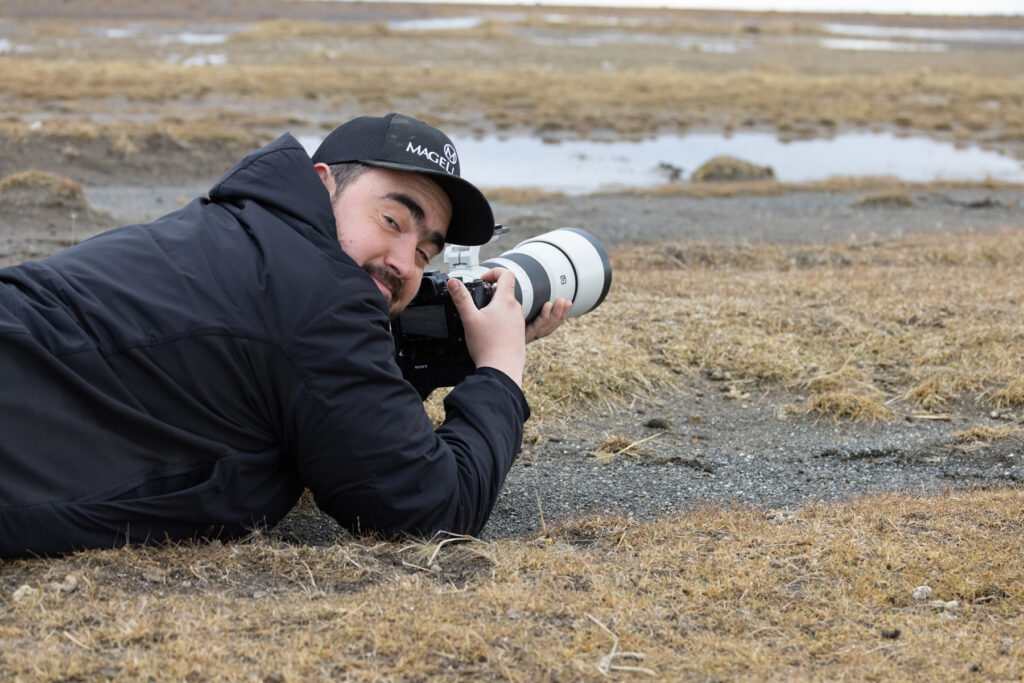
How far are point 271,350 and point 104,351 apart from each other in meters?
0.44

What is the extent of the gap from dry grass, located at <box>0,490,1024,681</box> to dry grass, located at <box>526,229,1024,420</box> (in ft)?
7.04

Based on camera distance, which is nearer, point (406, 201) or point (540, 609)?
point (540, 609)

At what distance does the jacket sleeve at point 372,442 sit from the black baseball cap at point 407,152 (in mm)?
413

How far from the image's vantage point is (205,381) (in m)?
2.94

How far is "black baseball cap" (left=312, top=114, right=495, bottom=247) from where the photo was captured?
3.11 meters

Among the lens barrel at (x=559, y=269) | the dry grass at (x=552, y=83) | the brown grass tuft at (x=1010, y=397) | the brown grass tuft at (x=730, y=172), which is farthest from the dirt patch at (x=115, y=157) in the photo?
the brown grass tuft at (x=1010, y=397)

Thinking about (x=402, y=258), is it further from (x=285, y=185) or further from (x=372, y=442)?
(x=372, y=442)

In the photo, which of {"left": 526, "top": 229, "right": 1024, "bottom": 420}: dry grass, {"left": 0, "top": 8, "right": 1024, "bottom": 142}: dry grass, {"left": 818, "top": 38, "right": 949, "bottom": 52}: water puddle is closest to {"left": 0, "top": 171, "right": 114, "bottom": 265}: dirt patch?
{"left": 526, "top": 229, "right": 1024, "bottom": 420}: dry grass

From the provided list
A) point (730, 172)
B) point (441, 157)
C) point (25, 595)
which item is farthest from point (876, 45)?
point (25, 595)

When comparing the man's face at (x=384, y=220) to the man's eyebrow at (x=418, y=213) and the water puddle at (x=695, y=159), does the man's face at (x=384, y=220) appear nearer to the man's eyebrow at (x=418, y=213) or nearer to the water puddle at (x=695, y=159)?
the man's eyebrow at (x=418, y=213)

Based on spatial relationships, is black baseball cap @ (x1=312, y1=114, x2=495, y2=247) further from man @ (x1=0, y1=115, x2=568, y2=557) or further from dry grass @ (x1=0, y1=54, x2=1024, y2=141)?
dry grass @ (x1=0, y1=54, x2=1024, y2=141)

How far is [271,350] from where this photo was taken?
9.53ft

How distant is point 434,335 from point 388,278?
0.51 meters

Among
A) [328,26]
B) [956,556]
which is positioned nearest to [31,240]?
[956,556]
